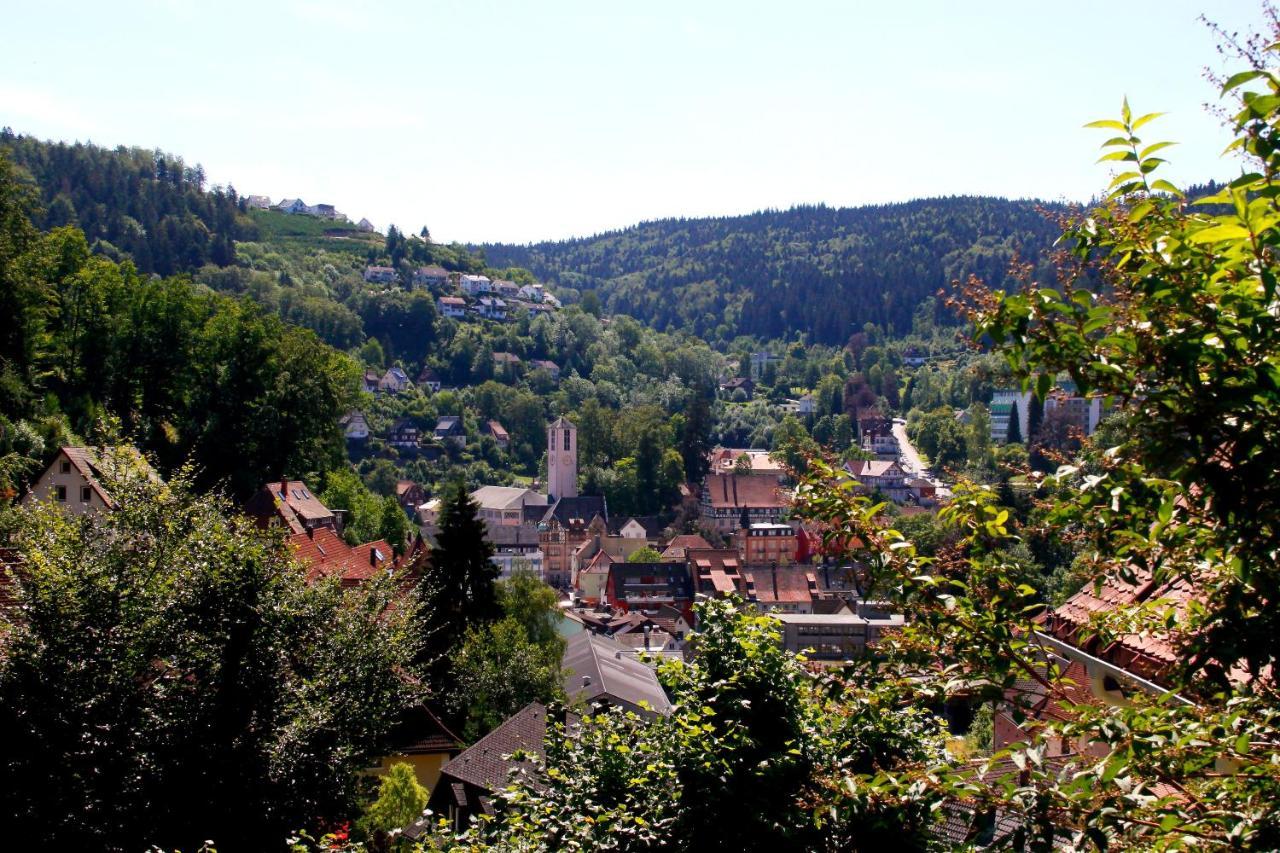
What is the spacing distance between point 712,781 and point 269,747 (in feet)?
18.6

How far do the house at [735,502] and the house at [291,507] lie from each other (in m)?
56.5

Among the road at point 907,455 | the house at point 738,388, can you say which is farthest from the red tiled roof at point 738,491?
the house at point 738,388

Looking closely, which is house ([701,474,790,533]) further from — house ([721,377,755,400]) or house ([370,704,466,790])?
house ([721,377,755,400])

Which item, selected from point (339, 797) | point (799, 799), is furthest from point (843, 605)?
point (799, 799)

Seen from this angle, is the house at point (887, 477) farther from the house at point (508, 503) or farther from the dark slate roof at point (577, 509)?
Result: the house at point (508, 503)

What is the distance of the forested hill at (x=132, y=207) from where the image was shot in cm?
14112

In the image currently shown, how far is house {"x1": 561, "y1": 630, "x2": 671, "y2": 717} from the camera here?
29.5m

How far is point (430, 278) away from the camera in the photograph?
552 ft

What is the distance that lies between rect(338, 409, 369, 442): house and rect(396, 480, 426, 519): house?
1253 centimetres

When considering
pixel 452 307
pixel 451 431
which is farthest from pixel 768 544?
pixel 452 307

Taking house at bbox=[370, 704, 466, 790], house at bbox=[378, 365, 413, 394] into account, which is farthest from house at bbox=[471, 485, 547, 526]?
house at bbox=[370, 704, 466, 790]

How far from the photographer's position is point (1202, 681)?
394 centimetres

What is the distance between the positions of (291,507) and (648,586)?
36.2 metres

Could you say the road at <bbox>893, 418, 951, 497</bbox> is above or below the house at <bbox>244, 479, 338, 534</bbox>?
below
